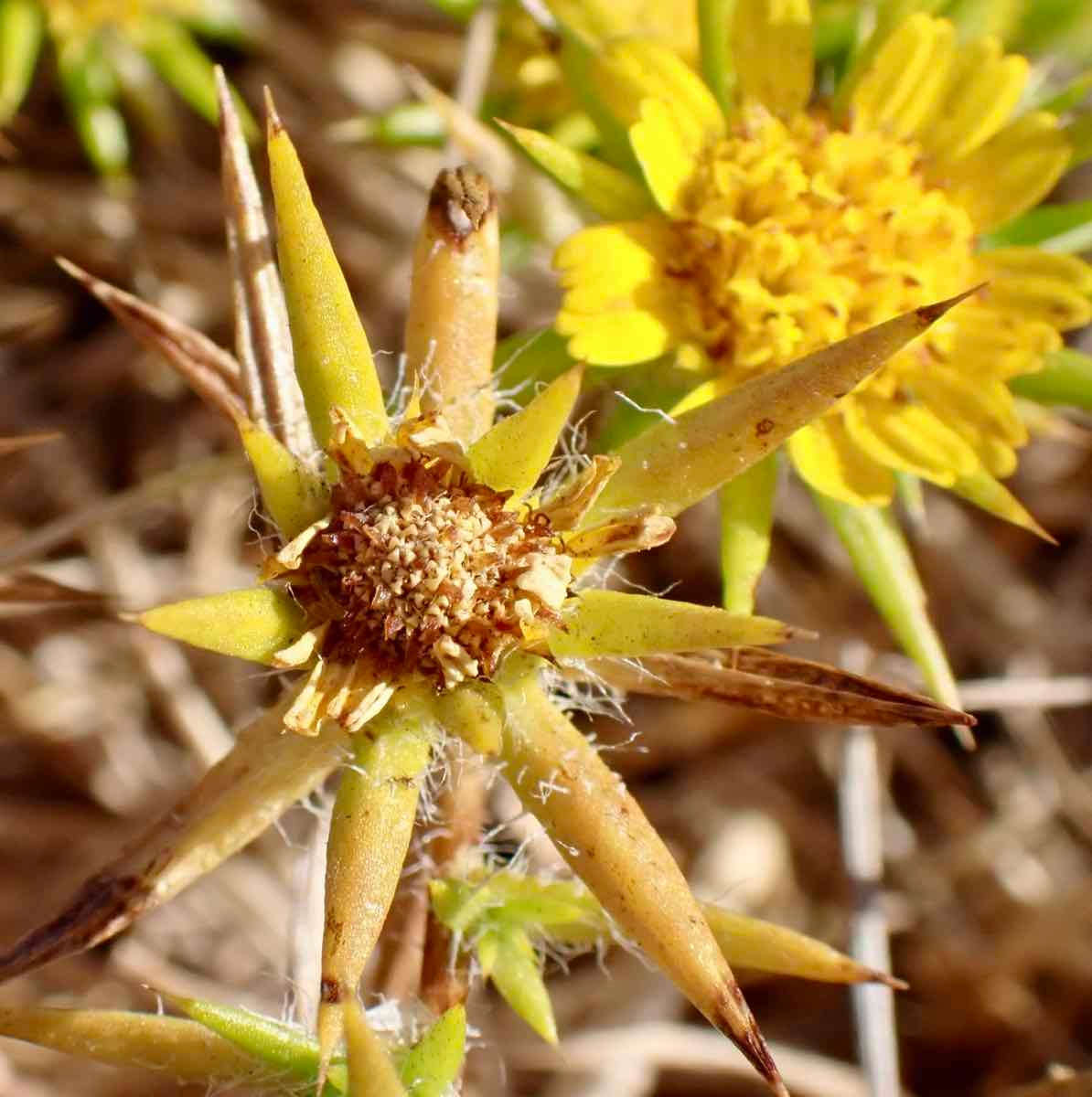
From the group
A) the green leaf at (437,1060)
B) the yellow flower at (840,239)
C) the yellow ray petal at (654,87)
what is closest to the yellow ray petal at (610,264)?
the yellow flower at (840,239)

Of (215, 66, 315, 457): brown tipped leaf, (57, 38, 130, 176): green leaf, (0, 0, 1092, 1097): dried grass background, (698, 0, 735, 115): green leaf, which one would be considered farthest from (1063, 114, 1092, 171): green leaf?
(57, 38, 130, 176): green leaf

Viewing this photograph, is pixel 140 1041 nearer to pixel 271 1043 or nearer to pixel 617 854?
pixel 271 1043

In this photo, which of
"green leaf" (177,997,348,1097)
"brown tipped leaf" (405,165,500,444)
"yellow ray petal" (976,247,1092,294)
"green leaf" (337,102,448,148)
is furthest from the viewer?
"green leaf" (337,102,448,148)

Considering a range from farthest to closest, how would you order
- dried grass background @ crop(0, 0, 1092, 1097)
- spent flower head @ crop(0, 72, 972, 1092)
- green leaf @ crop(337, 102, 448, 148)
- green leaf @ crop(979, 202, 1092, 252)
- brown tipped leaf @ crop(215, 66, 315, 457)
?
dried grass background @ crop(0, 0, 1092, 1097)
green leaf @ crop(337, 102, 448, 148)
green leaf @ crop(979, 202, 1092, 252)
brown tipped leaf @ crop(215, 66, 315, 457)
spent flower head @ crop(0, 72, 972, 1092)

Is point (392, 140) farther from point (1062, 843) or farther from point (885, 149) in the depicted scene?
point (1062, 843)

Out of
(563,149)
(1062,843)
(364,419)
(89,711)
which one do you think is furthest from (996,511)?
(89,711)

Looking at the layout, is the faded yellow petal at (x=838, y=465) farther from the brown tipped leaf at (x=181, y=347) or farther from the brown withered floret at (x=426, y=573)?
the brown tipped leaf at (x=181, y=347)

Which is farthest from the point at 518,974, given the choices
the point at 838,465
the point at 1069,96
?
the point at 1069,96

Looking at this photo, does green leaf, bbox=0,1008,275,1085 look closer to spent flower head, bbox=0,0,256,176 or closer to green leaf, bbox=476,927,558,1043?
green leaf, bbox=476,927,558,1043
